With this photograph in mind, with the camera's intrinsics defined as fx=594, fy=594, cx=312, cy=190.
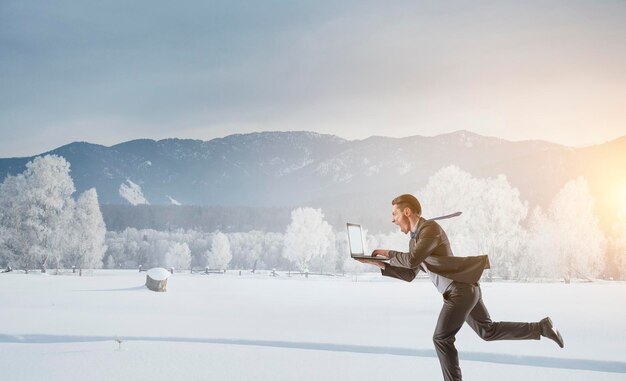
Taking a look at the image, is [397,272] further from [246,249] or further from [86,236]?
[246,249]

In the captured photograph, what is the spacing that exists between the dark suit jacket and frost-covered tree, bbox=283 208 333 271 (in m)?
56.9

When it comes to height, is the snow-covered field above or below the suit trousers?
below

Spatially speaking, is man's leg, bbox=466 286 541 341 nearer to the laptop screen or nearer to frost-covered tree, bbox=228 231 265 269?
the laptop screen

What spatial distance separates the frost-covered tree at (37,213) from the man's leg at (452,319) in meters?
42.4

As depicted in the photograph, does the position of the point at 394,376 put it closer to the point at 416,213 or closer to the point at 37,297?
the point at 416,213

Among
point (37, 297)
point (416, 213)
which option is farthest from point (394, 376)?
point (37, 297)

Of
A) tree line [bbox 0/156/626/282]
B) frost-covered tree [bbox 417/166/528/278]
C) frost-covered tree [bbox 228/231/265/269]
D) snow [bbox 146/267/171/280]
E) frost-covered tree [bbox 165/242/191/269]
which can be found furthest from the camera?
frost-covered tree [bbox 228/231/265/269]

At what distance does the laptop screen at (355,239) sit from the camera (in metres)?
5.24

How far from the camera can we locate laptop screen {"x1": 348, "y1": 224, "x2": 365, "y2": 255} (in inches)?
206

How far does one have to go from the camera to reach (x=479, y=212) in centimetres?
4406

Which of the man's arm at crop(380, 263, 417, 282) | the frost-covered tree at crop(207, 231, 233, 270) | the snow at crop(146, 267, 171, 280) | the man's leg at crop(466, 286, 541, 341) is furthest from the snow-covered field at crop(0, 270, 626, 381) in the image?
the frost-covered tree at crop(207, 231, 233, 270)

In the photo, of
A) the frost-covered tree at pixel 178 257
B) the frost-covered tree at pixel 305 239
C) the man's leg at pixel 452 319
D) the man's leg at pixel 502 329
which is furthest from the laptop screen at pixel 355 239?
the frost-covered tree at pixel 178 257

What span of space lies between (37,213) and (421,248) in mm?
43953

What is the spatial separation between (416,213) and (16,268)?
44.9 m
